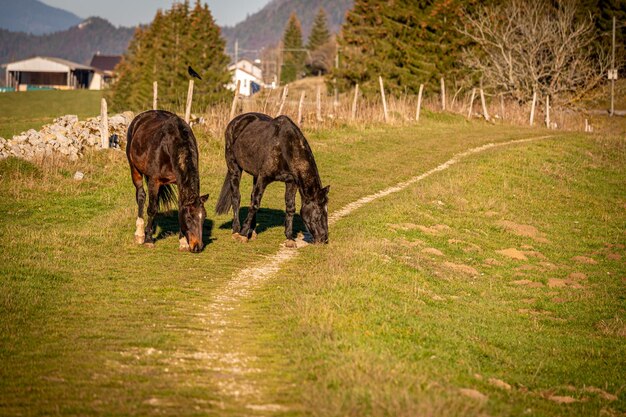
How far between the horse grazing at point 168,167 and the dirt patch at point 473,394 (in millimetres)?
6659

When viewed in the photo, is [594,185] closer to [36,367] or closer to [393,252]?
[393,252]

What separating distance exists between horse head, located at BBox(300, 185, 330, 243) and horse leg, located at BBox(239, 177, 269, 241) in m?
1.01

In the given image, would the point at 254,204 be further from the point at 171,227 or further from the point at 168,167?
the point at 171,227

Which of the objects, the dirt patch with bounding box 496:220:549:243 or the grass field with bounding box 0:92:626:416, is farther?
the dirt patch with bounding box 496:220:549:243

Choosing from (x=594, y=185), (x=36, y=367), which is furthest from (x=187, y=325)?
(x=594, y=185)

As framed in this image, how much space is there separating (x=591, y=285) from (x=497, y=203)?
7.55 m

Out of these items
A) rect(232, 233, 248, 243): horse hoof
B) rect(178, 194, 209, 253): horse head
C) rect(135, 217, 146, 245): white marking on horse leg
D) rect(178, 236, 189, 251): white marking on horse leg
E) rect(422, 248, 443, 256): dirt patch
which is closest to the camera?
rect(178, 194, 209, 253): horse head

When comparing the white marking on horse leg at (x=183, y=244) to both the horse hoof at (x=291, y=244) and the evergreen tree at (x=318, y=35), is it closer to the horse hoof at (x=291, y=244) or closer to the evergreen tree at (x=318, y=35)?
the horse hoof at (x=291, y=244)

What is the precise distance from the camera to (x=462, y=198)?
24.0 meters

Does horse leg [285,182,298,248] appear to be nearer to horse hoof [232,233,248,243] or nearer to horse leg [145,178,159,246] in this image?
horse hoof [232,233,248,243]

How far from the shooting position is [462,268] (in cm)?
1684

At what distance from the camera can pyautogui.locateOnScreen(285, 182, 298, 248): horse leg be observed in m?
15.4

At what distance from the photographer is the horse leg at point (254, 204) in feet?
51.0

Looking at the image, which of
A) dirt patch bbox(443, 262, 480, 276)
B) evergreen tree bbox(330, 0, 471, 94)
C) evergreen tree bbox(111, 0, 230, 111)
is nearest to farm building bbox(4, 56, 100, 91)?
evergreen tree bbox(111, 0, 230, 111)
